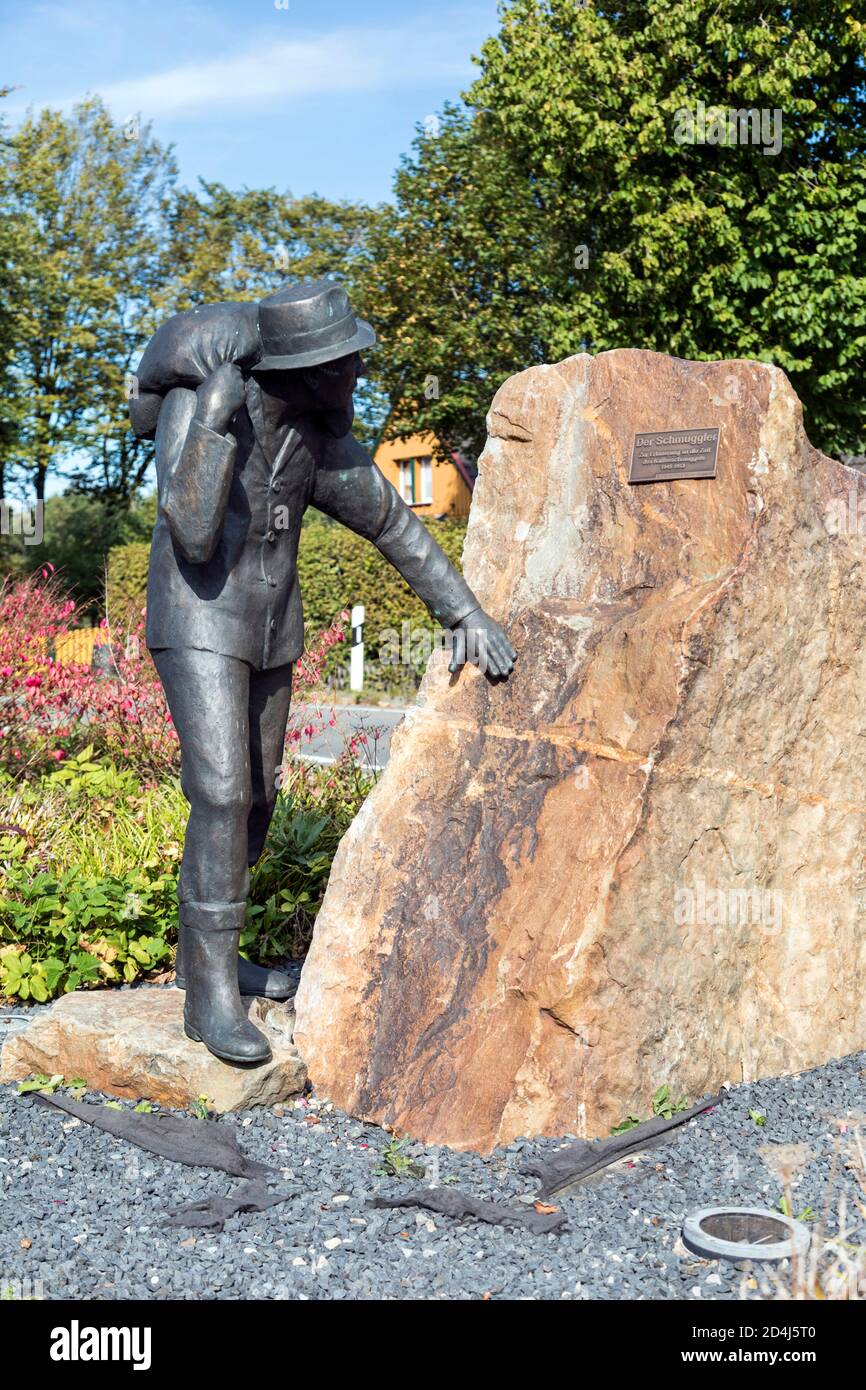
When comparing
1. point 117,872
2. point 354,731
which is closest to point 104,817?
point 117,872

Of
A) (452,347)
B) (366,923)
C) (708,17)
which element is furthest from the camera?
(452,347)

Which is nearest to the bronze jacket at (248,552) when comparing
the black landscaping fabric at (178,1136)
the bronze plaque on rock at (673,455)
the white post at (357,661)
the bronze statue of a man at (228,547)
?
the bronze statue of a man at (228,547)

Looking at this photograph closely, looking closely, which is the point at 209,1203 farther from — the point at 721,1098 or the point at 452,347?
the point at 452,347

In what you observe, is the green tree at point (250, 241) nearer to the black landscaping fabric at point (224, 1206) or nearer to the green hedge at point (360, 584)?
the green hedge at point (360, 584)

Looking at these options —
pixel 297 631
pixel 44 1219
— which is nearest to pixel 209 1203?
pixel 44 1219

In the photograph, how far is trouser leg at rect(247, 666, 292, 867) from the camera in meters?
4.19

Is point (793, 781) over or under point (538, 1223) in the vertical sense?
over

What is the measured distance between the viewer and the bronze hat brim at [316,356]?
370cm

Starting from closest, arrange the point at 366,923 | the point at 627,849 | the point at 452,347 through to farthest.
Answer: the point at 627,849
the point at 366,923
the point at 452,347

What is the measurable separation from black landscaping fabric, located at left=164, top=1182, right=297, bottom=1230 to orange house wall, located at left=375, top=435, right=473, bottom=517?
24.8 m

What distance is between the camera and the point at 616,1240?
3168 mm

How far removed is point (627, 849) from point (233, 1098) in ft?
4.58

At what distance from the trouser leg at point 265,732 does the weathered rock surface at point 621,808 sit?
0.32 m

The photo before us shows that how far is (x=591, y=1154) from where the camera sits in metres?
3.57
